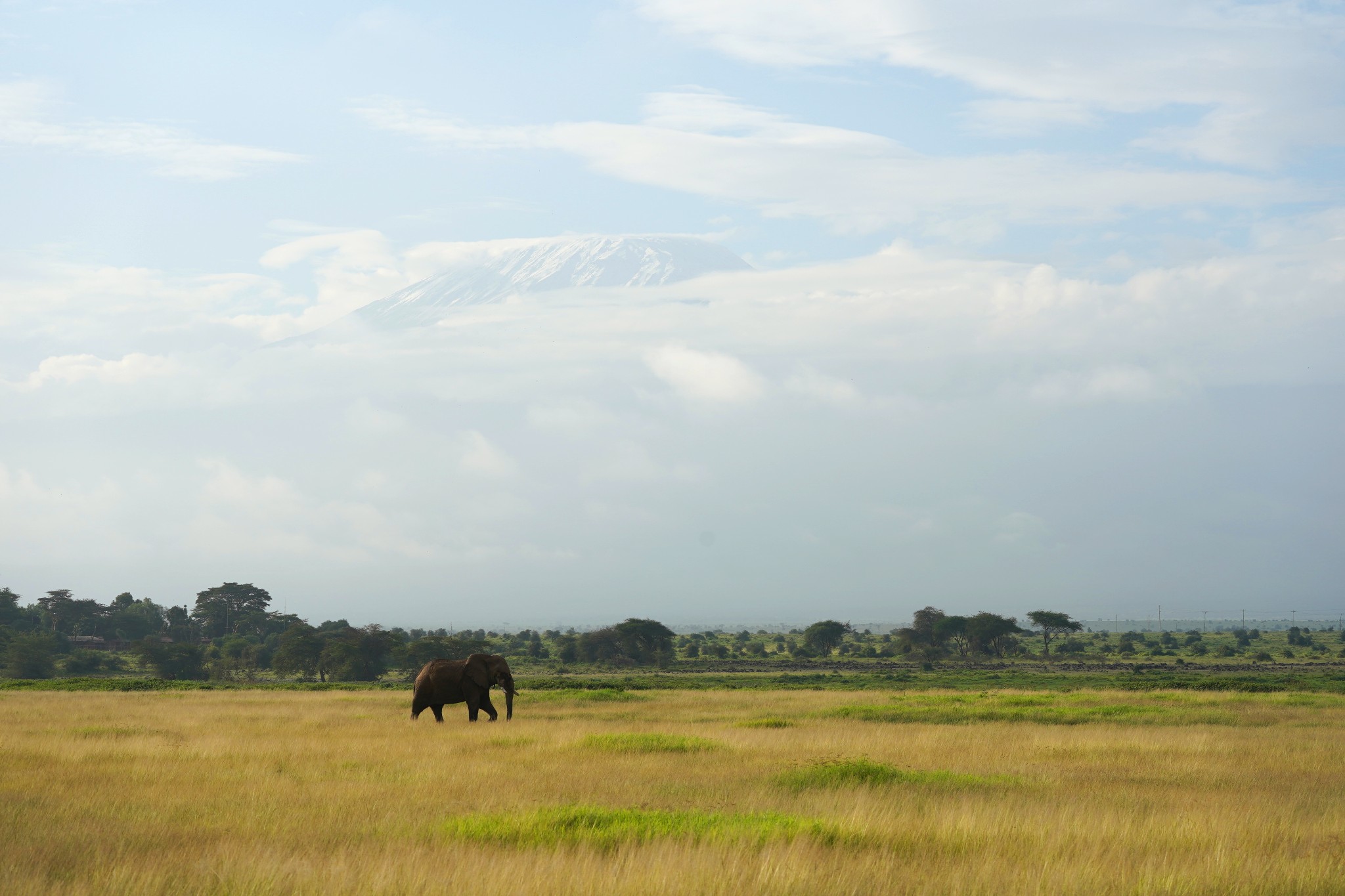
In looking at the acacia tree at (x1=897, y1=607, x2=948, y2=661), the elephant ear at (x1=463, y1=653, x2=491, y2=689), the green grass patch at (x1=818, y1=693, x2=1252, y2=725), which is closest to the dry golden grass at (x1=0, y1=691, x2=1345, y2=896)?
the elephant ear at (x1=463, y1=653, x2=491, y2=689)

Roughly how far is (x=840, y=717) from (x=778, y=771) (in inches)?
620

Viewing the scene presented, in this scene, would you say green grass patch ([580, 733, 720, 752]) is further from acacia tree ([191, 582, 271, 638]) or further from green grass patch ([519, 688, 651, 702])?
acacia tree ([191, 582, 271, 638])

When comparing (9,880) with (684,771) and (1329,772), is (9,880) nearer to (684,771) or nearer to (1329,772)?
(684,771)

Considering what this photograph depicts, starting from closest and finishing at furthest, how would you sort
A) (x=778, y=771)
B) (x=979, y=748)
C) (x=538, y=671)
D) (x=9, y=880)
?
(x=9, y=880) < (x=778, y=771) < (x=979, y=748) < (x=538, y=671)

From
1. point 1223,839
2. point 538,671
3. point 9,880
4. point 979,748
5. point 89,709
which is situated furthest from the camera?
point 538,671

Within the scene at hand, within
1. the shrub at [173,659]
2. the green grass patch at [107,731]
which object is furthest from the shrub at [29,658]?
the green grass patch at [107,731]

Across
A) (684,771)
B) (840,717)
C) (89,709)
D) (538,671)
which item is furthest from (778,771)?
(538,671)

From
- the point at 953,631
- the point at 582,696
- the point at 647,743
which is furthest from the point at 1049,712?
the point at 953,631

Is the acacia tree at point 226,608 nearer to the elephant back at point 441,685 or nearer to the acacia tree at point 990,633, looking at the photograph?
the acacia tree at point 990,633

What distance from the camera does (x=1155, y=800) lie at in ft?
47.0

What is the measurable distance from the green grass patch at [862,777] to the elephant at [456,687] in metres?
14.6

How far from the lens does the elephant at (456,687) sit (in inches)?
1167

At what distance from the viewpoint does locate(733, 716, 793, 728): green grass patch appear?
28500 millimetres

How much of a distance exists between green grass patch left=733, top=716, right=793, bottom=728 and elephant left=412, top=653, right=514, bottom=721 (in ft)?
21.3
